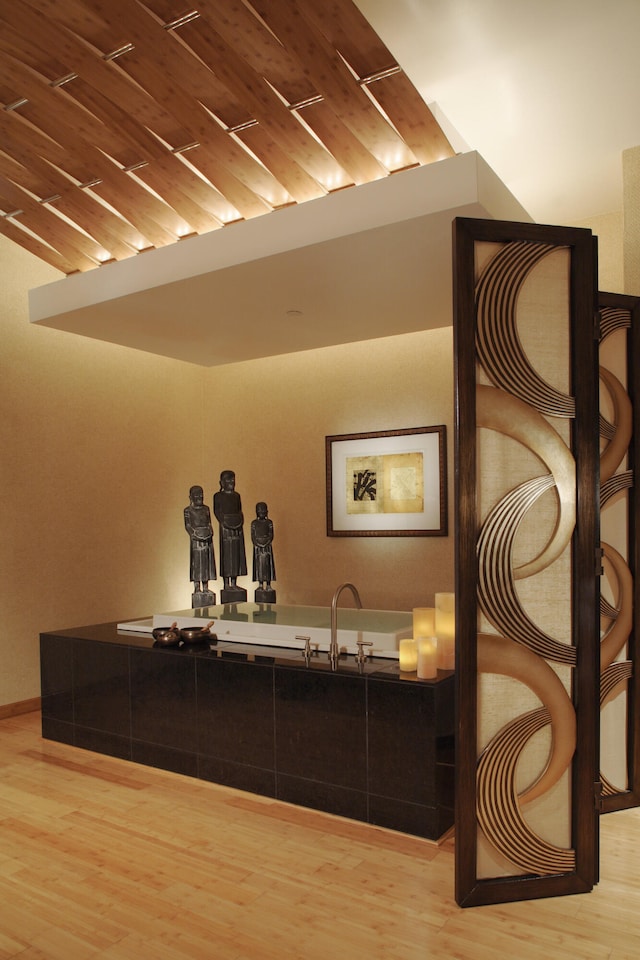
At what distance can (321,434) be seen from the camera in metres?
6.27

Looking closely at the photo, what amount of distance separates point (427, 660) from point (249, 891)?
1148mm

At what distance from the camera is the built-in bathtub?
371cm

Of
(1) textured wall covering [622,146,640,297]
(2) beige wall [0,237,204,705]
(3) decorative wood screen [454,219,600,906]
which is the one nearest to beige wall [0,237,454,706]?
(2) beige wall [0,237,204,705]

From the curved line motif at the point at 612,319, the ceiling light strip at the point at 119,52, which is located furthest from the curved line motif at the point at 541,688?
the ceiling light strip at the point at 119,52

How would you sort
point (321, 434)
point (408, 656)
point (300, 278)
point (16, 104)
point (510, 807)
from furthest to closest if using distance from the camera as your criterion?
point (321, 434)
point (300, 278)
point (16, 104)
point (408, 656)
point (510, 807)

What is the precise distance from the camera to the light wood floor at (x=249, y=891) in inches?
93.4

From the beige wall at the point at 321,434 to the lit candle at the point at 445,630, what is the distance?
207 cm

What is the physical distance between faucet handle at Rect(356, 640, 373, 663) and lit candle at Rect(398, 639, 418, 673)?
20cm

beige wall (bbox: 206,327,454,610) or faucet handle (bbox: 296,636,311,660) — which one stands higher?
beige wall (bbox: 206,327,454,610)

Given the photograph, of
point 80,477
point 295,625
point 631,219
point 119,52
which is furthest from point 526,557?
point 80,477

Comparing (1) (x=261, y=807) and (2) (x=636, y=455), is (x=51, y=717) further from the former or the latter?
(2) (x=636, y=455)

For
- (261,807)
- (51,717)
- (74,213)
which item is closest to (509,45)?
(74,213)

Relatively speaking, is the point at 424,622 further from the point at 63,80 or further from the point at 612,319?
the point at 63,80

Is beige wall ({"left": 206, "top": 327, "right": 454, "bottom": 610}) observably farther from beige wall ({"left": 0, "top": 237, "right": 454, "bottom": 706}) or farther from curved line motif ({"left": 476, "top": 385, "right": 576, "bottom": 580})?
curved line motif ({"left": 476, "top": 385, "right": 576, "bottom": 580})
